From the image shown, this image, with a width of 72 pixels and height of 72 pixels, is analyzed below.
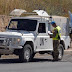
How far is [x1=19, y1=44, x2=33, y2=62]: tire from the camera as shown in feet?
58.3

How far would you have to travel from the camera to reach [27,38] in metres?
17.9

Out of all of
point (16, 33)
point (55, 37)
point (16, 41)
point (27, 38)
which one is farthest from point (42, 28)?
point (16, 41)

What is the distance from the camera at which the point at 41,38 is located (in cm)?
1881

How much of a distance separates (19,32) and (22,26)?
2.19 ft

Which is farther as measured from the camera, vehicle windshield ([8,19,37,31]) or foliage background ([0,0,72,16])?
foliage background ([0,0,72,16])

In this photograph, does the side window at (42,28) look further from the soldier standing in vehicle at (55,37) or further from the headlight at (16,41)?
the headlight at (16,41)

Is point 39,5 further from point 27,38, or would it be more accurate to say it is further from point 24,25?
point 27,38

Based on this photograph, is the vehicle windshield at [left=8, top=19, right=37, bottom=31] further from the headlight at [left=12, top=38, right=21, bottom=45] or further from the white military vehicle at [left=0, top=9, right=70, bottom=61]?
the headlight at [left=12, top=38, right=21, bottom=45]

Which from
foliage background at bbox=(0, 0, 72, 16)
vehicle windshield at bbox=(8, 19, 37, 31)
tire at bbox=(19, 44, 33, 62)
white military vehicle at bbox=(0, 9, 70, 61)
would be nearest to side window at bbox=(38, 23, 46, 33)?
white military vehicle at bbox=(0, 9, 70, 61)

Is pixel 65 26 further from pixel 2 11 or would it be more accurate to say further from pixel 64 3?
pixel 64 3

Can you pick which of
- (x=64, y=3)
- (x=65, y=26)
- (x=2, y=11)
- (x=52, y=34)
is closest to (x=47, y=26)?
(x=52, y=34)

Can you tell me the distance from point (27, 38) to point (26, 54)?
74 cm

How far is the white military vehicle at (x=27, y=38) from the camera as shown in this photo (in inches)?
691

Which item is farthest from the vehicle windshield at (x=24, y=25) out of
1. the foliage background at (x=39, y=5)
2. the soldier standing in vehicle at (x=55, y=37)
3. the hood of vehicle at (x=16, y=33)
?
the foliage background at (x=39, y=5)
